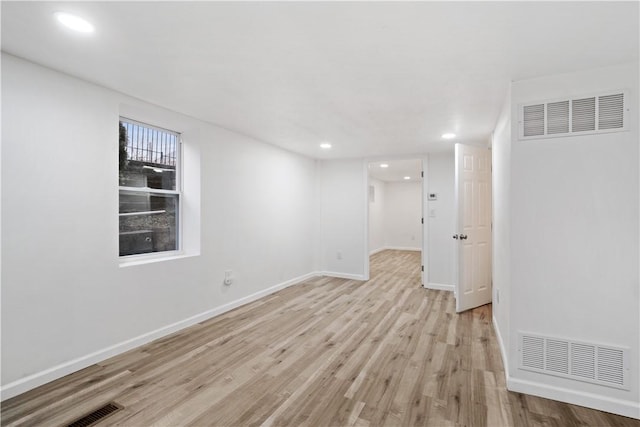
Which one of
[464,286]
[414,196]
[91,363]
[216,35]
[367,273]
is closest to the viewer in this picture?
[216,35]

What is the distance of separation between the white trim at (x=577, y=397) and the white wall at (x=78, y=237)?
3.07 meters

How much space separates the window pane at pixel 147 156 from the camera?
2930mm

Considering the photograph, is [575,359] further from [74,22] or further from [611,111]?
[74,22]

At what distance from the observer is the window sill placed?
283 centimetres

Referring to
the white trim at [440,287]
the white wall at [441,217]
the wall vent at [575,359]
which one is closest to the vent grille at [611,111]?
the wall vent at [575,359]

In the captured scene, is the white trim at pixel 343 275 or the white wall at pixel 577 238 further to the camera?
the white trim at pixel 343 275

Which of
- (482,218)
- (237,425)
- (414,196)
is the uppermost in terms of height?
(414,196)

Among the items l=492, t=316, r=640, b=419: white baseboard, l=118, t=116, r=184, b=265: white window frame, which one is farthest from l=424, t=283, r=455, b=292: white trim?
l=118, t=116, r=184, b=265: white window frame

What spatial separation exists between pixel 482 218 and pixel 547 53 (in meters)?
2.55

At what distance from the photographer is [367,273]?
566 cm

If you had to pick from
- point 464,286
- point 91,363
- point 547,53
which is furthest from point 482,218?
point 91,363

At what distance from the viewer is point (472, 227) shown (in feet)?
12.9

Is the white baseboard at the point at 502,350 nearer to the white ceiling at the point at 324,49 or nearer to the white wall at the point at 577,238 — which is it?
the white wall at the point at 577,238

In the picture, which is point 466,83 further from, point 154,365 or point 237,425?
point 154,365
